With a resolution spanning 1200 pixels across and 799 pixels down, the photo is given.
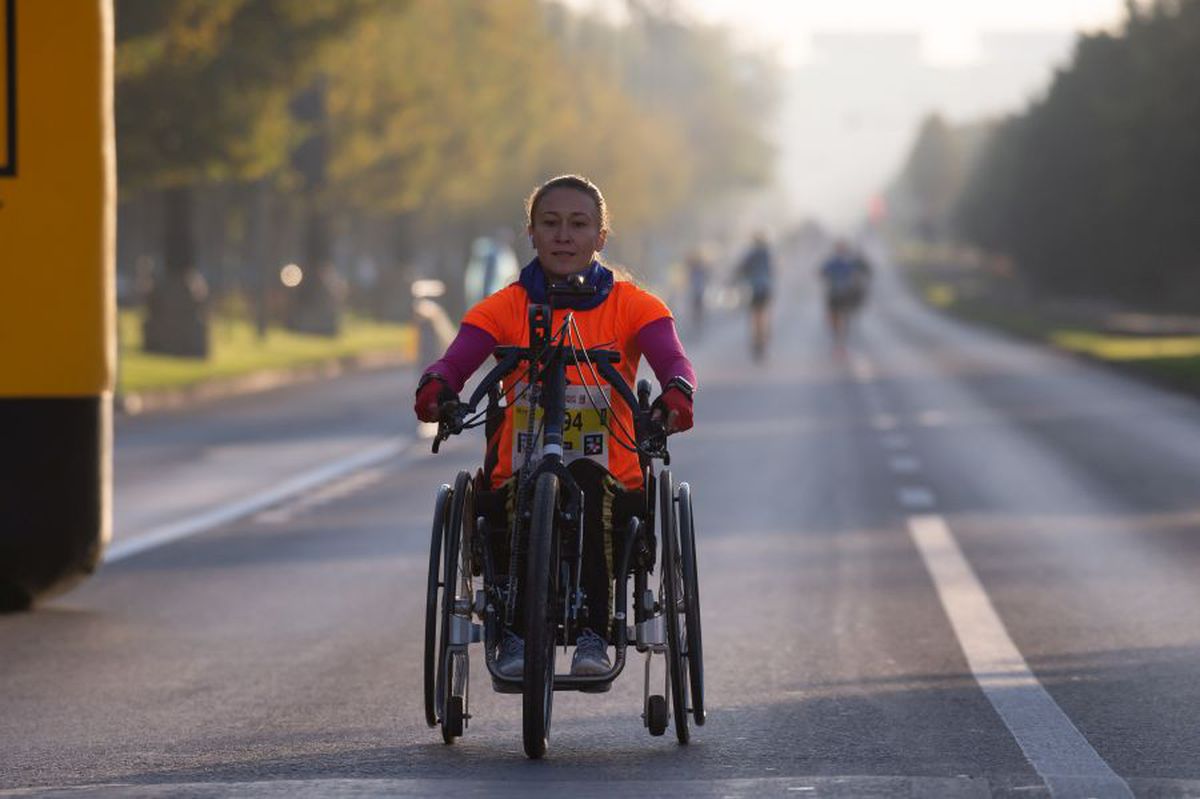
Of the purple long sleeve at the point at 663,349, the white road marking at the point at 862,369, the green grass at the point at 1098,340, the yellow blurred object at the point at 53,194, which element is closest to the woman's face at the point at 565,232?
the purple long sleeve at the point at 663,349

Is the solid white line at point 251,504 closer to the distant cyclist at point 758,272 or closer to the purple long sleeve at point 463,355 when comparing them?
the purple long sleeve at point 463,355

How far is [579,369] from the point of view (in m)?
7.40

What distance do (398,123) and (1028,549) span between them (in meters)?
39.9

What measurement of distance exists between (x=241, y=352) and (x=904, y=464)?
73.8 feet

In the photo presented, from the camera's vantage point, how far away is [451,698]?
7.61 m

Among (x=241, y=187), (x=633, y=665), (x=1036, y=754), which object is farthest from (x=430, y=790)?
(x=241, y=187)

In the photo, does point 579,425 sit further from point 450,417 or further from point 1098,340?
point 1098,340

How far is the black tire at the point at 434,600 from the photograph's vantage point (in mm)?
7383

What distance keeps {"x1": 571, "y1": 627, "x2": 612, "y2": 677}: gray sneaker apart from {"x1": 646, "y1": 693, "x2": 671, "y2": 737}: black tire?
0.34m

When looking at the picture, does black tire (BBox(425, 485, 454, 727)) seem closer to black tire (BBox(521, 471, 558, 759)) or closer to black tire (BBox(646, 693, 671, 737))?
black tire (BBox(521, 471, 558, 759))

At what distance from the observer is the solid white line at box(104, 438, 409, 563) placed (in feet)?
47.6

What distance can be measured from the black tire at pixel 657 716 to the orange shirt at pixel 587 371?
0.60 m

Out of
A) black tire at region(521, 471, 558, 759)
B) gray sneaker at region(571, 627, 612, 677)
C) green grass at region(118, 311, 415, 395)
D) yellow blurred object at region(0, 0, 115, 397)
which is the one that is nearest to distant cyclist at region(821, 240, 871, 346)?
green grass at region(118, 311, 415, 395)

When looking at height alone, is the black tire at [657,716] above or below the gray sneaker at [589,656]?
below
